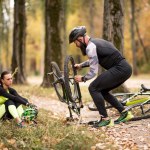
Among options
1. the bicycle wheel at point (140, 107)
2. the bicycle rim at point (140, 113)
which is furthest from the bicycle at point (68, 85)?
the bicycle rim at point (140, 113)

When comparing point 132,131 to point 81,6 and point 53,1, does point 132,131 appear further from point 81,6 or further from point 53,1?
point 81,6

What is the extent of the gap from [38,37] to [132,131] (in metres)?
56.3

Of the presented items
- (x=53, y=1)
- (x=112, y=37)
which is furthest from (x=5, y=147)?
(x=53, y=1)

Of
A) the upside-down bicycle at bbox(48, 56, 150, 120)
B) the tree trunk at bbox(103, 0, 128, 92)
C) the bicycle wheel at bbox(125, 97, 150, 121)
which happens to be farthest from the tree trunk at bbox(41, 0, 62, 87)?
the upside-down bicycle at bbox(48, 56, 150, 120)

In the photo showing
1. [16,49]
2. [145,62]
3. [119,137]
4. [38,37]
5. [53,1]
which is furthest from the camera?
[38,37]

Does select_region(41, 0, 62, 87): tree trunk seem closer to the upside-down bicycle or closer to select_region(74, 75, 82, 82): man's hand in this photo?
the upside-down bicycle

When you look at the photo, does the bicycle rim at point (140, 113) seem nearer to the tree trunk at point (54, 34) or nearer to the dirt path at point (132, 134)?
the dirt path at point (132, 134)

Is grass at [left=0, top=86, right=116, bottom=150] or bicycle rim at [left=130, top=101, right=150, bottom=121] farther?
bicycle rim at [left=130, top=101, right=150, bottom=121]

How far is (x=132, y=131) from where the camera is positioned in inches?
351

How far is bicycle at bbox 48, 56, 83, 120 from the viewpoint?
9.53 m

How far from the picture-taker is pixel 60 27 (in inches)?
850

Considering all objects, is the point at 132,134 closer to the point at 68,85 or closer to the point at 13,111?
the point at 68,85

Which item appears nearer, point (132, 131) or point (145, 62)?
point (132, 131)

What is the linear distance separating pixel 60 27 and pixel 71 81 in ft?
38.8
